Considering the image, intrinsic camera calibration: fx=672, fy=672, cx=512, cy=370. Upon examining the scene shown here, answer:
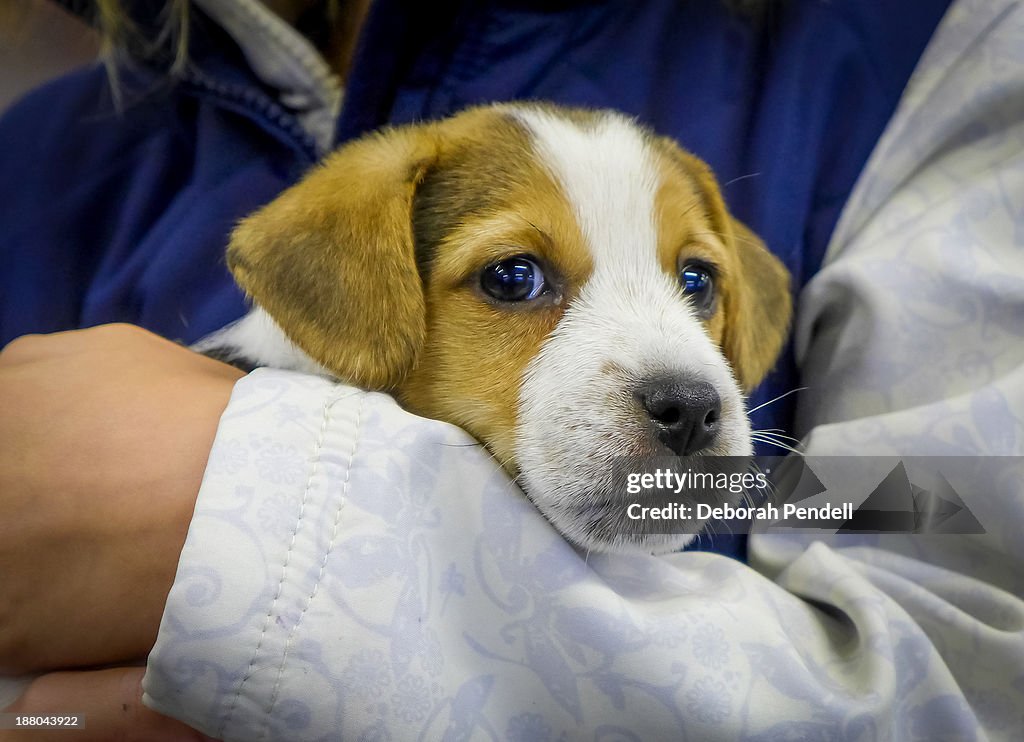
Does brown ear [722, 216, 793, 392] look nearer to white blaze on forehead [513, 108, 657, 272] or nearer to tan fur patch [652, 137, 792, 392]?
tan fur patch [652, 137, 792, 392]

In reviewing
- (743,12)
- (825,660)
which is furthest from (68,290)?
(743,12)

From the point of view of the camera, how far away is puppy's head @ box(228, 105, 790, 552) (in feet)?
3.15

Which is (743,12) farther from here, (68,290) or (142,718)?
(142,718)

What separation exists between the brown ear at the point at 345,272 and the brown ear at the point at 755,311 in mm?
636

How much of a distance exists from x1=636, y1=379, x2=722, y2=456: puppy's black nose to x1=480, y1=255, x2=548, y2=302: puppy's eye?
0.27m

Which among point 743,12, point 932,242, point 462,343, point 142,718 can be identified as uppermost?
point 743,12

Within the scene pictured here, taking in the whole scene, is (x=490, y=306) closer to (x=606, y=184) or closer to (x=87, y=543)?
(x=606, y=184)

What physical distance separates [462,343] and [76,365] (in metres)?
0.55

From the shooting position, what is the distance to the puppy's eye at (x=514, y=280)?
3.58 feet

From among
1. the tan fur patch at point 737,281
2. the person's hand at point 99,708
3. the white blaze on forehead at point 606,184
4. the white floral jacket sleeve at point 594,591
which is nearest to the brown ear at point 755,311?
the tan fur patch at point 737,281

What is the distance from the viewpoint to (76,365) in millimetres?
940

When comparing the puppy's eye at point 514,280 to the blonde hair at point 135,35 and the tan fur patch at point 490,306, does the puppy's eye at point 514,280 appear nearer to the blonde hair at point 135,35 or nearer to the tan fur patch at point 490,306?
the tan fur patch at point 490,306

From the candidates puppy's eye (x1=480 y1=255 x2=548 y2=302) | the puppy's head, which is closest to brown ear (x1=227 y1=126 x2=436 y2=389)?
the puppy's head

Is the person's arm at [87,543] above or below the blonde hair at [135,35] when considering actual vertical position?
below
